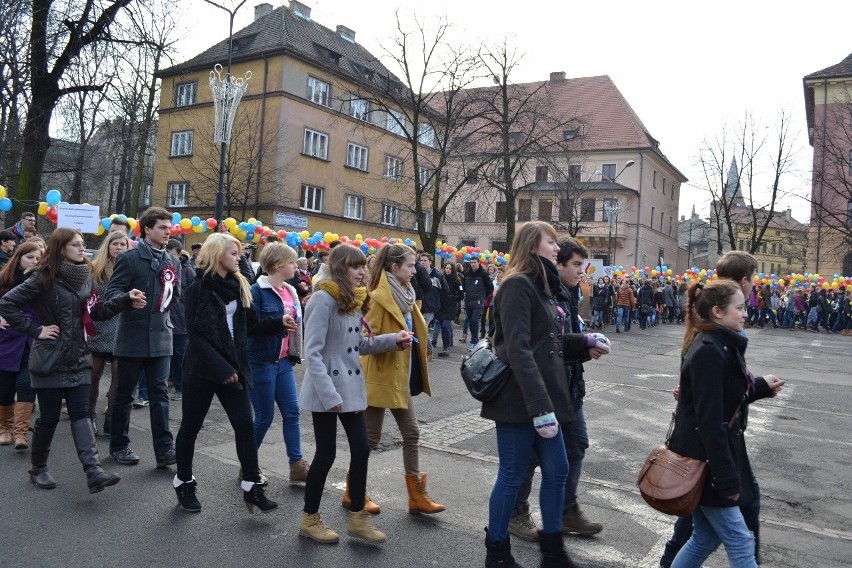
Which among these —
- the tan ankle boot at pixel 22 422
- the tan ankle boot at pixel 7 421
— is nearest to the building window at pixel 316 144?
the tan ankle boot at pixel 7 421

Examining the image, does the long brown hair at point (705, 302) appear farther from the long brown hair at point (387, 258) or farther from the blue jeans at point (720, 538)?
the long brown hair at point (387, 258)

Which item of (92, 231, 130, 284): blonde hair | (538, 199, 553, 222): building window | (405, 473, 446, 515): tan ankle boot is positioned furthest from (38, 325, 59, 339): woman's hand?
(538, 199, 553, 222): building window

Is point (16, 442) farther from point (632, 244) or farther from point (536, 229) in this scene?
point (632, 244)

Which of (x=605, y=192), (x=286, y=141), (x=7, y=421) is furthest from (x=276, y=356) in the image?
(x=605, y=192)

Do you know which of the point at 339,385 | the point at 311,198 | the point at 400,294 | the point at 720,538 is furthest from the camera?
the point at 311,198

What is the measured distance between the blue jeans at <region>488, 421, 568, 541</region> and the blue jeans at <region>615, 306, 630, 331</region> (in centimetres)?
2215

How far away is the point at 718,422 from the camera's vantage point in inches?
131

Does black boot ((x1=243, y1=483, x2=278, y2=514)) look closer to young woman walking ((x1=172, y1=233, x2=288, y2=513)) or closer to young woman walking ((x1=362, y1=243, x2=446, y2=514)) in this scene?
young woman walking ((x1=172, y1=233, x2=288, y2=513))

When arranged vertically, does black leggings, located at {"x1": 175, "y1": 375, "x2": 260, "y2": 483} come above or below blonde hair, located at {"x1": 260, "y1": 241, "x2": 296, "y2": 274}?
below

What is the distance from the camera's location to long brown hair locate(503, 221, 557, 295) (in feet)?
13.1

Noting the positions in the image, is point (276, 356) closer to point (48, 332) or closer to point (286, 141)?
point (48, 332)

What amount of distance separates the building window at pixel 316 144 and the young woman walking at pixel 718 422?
3639 centimetres

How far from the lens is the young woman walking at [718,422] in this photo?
3.32 m

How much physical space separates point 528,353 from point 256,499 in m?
2.23
